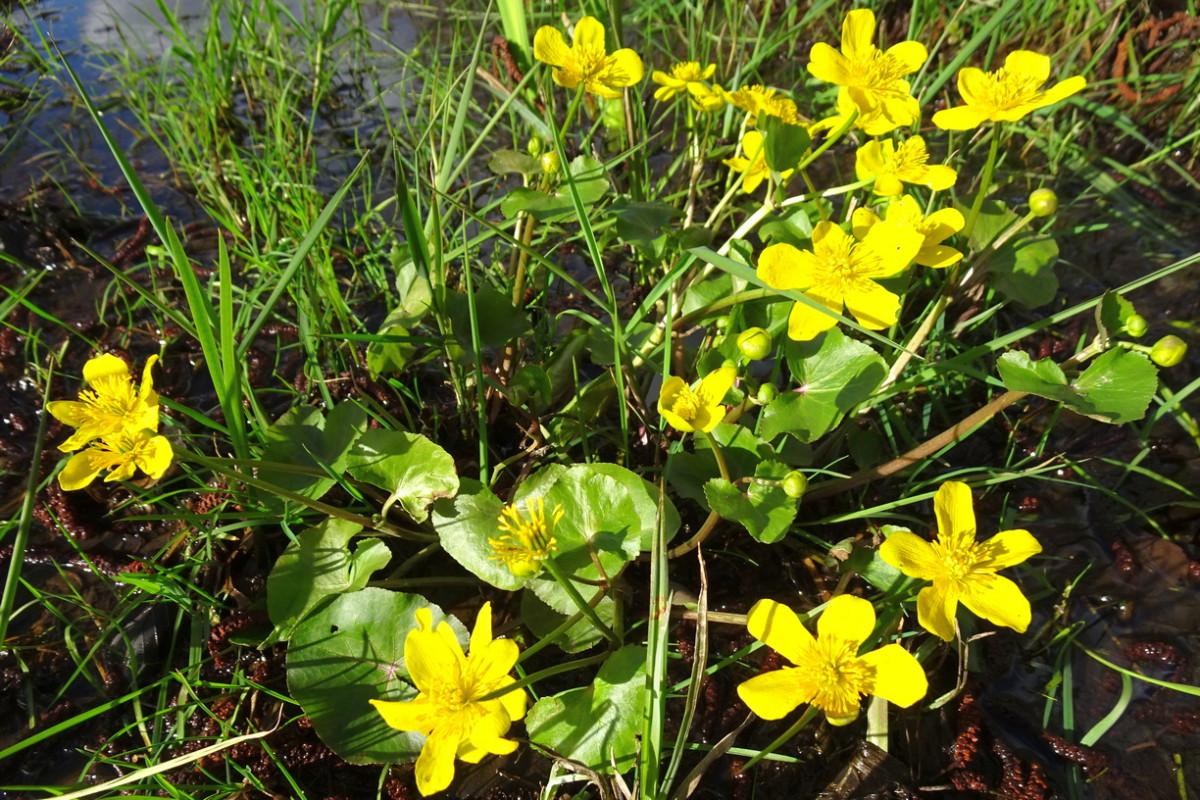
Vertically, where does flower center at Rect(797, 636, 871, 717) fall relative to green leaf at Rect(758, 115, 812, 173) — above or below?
below

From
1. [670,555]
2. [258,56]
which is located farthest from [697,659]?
[258,56]

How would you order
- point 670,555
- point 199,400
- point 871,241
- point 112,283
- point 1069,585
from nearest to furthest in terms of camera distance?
point 871,241, point 670,555, point 1069,585, point 199,400, point 112,283

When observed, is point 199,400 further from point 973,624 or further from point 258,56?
point 973,624

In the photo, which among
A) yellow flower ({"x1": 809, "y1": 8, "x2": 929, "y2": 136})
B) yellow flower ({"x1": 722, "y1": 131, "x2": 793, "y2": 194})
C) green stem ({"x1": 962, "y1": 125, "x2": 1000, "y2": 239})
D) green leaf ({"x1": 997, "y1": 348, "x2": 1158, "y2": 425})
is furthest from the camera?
yellow flower ({"x1": 722, "y1": 131, "x2": 793, "y2": 194})

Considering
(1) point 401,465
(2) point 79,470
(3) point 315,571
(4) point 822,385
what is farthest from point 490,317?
(2) point 79,470

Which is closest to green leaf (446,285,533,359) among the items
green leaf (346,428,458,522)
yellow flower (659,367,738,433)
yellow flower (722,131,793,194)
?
green leaf (346,428,458,522)

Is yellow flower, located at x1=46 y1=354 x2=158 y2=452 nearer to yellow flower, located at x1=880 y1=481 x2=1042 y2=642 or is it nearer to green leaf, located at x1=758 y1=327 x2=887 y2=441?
green leaf, located at x1=758 y1=327 x2=887 y2=441

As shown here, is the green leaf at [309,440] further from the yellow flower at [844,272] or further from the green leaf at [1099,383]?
the green leaf at [1099,383]
